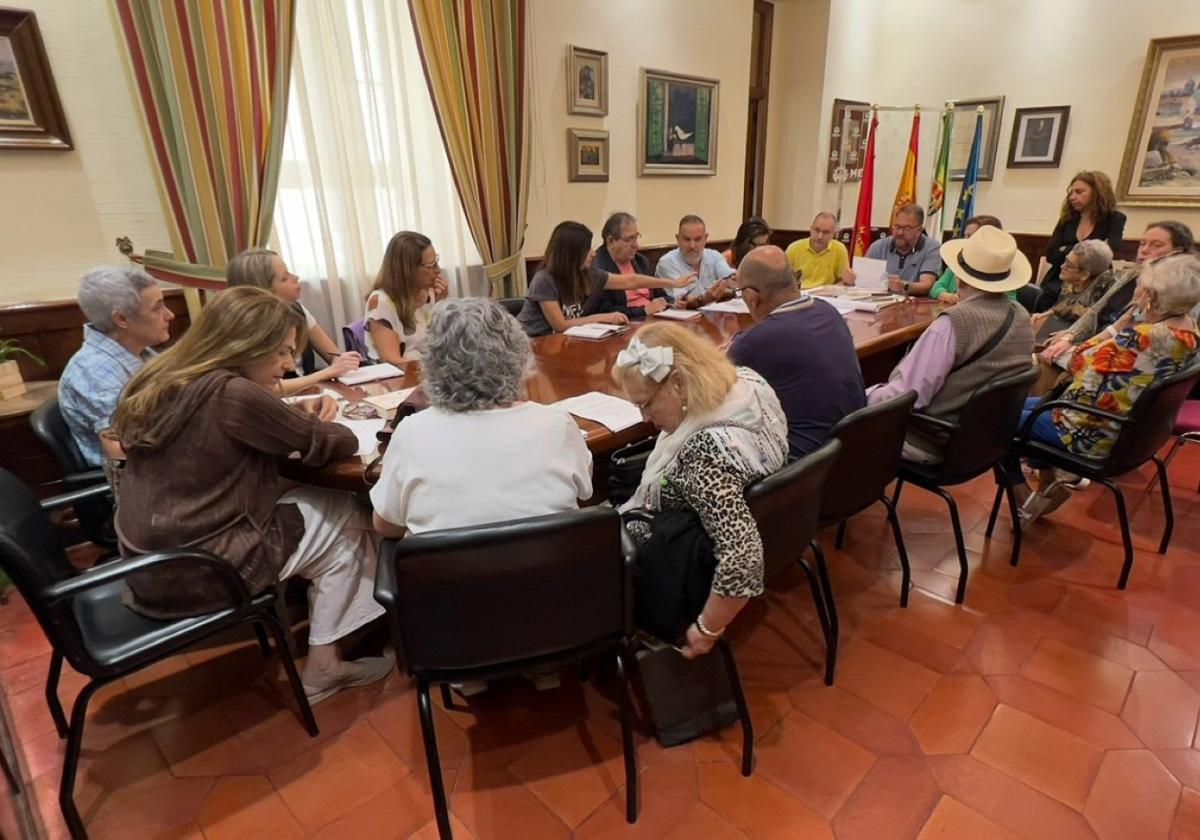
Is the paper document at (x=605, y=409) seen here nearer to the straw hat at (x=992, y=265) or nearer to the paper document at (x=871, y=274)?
Result: the straw hat at (x=992, y=265)

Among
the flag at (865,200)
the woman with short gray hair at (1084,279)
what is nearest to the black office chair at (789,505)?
the woman with short gray hair at (1084,279)

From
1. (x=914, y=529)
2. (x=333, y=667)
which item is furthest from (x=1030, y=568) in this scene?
(x=333, y=667)

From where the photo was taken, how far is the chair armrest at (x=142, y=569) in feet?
3.91

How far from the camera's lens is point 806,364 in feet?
5.78

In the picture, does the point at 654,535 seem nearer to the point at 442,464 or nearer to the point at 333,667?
the point at 442,464

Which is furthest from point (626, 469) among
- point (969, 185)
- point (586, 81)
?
point (969, 185)

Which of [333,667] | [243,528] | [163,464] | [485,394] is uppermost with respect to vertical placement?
[485,394]

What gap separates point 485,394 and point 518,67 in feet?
10.2

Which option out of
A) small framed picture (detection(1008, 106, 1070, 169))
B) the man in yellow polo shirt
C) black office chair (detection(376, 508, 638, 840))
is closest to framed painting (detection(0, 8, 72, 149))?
black office chair (detection(376, 508, 638, 840))

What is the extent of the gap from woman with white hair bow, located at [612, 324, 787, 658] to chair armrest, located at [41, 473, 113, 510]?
4.69ft

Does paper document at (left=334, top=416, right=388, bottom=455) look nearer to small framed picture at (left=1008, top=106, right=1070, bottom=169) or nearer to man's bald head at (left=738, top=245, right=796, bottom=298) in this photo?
→ man's bald head at (left=738, top=245, right=796, bottom=298)

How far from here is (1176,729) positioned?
1620 millimetres

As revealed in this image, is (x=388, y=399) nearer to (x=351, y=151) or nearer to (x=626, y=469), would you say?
(x=626, y=469)

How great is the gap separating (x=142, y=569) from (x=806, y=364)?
163 centimetres
